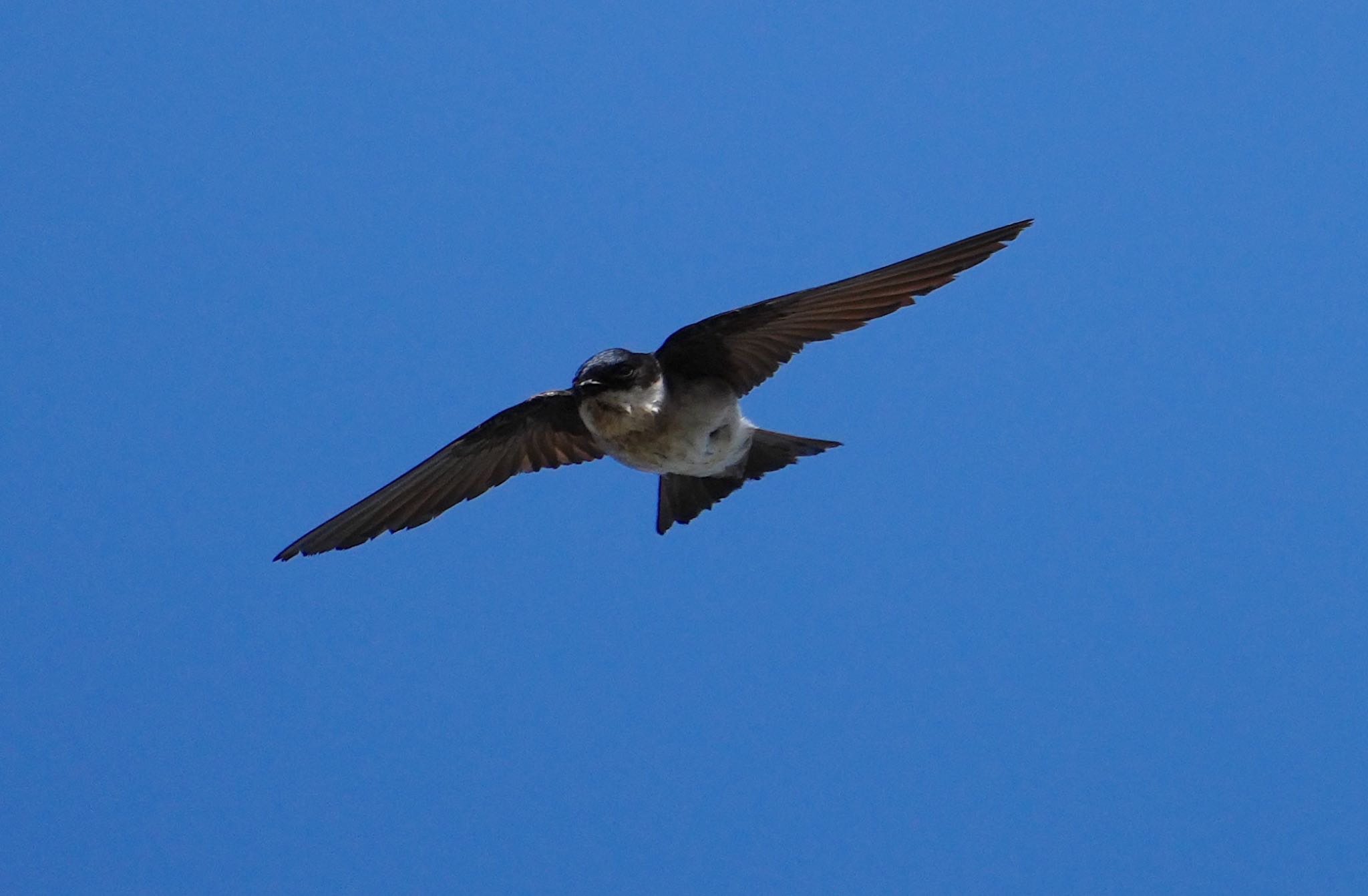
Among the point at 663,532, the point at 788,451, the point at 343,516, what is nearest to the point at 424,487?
the point at 343,516

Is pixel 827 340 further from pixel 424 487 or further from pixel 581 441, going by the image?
pixel 424 487

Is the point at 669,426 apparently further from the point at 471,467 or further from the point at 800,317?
the point at 471,467

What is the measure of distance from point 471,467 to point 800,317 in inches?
20.3

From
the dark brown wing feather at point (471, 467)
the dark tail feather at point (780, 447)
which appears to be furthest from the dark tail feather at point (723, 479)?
the dark brown wing feather at point (471, 467)

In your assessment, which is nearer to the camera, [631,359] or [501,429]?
[631,359]

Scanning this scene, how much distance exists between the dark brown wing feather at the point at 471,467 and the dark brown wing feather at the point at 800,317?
20cm

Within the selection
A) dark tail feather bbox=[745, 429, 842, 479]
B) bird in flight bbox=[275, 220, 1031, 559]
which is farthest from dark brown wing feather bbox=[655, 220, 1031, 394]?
dark tail feather bbox=[745, 429, 842, 479]

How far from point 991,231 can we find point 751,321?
12.8 inches

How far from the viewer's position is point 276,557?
204 centimetres

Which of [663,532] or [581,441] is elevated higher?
[581,441]

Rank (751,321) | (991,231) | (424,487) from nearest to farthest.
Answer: (991,231)
(751,321)
(424,487)

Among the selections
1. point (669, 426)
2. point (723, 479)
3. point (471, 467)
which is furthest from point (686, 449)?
point (471, 467)

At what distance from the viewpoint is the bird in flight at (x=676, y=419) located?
1.89 metres

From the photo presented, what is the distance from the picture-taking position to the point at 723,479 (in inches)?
86.6
